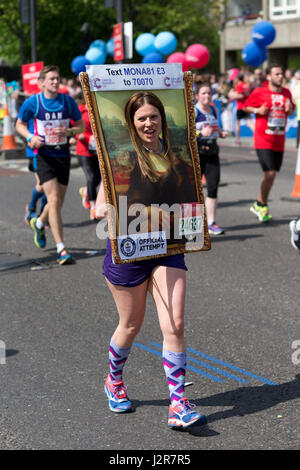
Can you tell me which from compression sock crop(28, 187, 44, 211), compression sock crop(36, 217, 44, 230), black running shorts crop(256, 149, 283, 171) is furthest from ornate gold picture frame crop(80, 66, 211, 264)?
black running shorts crop(256, 149, 283, 171)

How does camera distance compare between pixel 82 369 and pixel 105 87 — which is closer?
pixel 105 87

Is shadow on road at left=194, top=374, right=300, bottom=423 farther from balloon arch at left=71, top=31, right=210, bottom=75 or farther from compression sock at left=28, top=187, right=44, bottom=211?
balloon arch at left=71, top=31, right=210, bottom=75

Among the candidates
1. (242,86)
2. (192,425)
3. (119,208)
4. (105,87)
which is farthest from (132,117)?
(242,86)

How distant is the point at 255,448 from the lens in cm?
396

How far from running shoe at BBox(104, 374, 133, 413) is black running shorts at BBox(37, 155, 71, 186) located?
4.21 metres

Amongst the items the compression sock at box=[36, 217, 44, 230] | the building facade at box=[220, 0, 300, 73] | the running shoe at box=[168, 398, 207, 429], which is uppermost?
the running shoe at box=[168, 398, 207, 429]

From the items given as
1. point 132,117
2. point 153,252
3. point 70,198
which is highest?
point 132,117

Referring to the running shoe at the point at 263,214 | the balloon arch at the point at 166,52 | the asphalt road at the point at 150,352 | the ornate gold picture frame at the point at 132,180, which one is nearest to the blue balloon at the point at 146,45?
the balloon arch at the point at 166,52

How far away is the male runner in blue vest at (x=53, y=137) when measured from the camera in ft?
27.2

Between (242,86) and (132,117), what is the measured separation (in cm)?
1605

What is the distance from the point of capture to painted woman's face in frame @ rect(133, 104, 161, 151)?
4.17 meters

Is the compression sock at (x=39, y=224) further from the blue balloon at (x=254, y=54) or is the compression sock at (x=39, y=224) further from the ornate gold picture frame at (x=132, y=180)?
the blue balloon at (x=254, y=54)

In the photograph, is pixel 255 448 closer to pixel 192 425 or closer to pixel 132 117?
pixel 192 425
